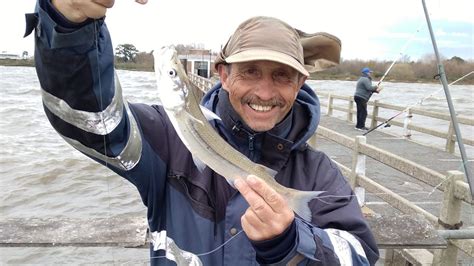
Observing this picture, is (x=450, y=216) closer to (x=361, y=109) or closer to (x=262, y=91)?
(x=262, y=91)

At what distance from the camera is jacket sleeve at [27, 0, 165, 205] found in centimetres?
175

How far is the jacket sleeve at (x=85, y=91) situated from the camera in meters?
1.75

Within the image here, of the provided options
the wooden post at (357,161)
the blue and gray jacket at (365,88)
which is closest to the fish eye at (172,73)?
the wooden post at (357,161)

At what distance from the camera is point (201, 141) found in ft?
7.06

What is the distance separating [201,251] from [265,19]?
130cm

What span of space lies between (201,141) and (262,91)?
0.43 meters

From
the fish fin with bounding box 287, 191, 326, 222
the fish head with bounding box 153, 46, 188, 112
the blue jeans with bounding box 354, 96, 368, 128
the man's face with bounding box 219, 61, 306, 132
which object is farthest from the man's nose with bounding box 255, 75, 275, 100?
the blue jeans with bounding box 354, 96, 368, 128

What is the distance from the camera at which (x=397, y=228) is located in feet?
10.4

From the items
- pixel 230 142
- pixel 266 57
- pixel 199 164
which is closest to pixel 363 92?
pixel 230 142

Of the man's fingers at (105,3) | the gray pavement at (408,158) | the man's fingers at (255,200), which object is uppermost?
the man's fingers at (105,3)

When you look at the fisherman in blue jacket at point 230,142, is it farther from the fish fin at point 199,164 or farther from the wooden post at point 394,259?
the wooden post at point 394,259

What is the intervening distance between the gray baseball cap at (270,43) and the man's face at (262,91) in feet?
0.24

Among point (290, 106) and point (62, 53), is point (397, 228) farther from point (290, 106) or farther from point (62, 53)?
point (62, 53)

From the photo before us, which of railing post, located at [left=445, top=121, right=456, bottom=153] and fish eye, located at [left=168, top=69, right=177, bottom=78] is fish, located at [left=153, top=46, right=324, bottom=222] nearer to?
fish eye, located at [left=168, top=69, right=177, bottom=78]
